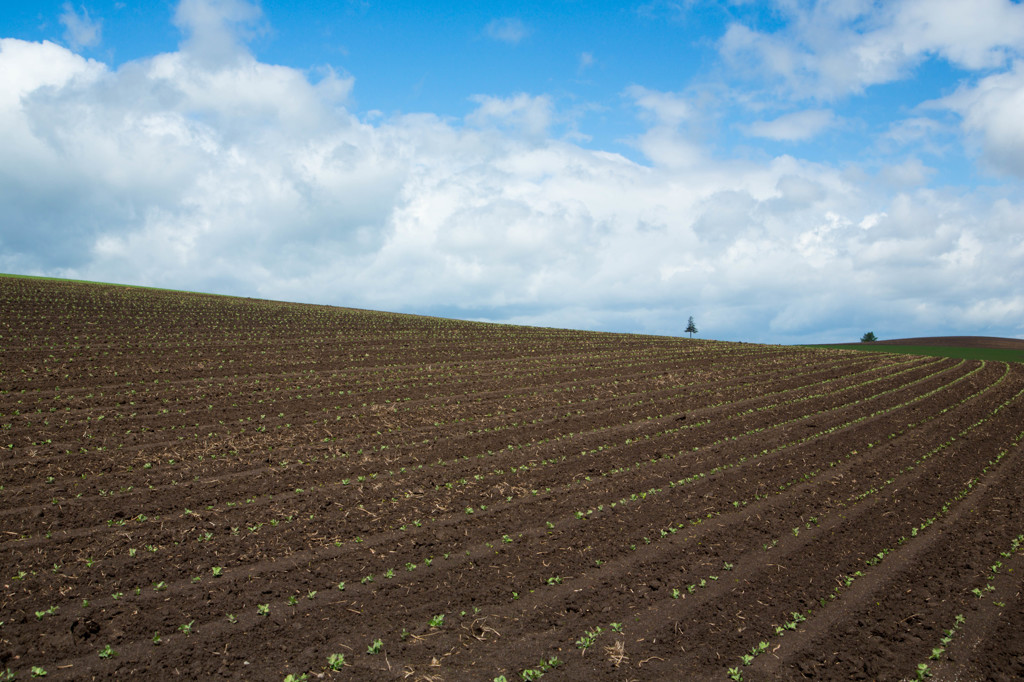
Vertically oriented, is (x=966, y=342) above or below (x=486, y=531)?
above

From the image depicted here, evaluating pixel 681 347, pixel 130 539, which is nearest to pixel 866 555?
pixel 130 539

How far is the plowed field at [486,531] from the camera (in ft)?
22.9

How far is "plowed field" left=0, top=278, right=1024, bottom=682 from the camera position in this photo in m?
6.97

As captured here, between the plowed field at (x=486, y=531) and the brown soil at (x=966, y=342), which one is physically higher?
→ the brown soil at (x=966, y=342)

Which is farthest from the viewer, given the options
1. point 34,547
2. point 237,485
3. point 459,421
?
point 459,421

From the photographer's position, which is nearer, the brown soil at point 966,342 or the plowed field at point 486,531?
the plowed field at point 486,531

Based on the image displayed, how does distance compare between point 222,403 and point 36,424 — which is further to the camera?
point 222,403

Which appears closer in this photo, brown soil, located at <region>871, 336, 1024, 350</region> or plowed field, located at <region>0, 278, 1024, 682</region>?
plowed field, located at <region>0, 278, 1024, 682</region>

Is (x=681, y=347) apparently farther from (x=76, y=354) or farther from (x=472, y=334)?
(x=76, y=354)

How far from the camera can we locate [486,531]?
32.9 ft

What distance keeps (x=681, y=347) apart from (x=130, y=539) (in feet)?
113

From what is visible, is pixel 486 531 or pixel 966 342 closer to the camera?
pixel 486 531

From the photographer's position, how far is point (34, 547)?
9.15 meters

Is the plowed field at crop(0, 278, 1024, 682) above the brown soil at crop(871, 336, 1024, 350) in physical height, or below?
below
